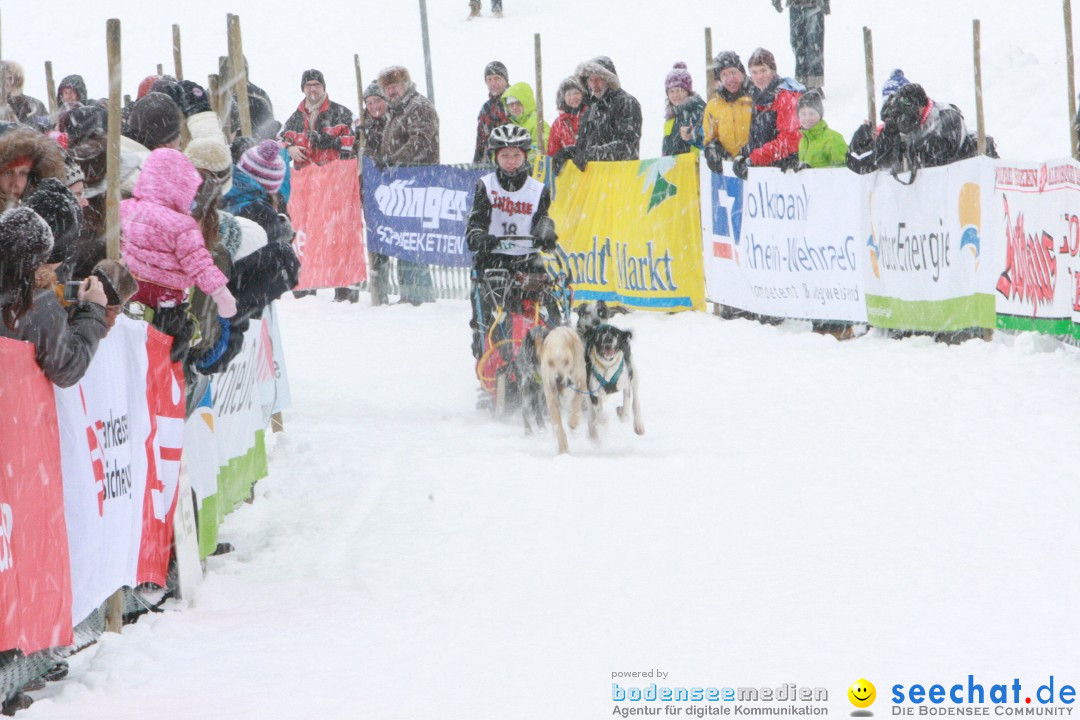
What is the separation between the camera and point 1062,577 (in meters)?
5.05

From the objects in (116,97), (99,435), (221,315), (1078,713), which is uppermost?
(116,97)

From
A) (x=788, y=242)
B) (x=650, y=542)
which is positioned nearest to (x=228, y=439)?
(x=650, y=542)

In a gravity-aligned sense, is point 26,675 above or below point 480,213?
below

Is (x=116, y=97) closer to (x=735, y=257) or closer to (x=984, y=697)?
(x=984, y=697)

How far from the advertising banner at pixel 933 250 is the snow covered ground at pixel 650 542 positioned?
0.29 m

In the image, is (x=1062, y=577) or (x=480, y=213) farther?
(x=480, y=213)

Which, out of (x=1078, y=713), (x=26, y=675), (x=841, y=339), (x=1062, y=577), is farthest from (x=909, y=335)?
(x=26, y=675)

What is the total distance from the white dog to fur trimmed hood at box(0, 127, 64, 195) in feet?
12.9

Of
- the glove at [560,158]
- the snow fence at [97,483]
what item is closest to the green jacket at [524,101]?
the glove at [560,158]

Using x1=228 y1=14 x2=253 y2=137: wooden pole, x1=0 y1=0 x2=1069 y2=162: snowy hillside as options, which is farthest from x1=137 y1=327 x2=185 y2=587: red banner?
x1=0 y1=0 x2=1069 y2=162: snowy hillside

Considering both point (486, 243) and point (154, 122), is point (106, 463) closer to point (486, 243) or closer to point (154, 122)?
point (154, 122)

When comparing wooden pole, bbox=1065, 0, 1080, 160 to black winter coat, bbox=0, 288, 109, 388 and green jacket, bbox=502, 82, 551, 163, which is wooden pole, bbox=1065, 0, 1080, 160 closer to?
green jacket, bbox=502, 82, 551, 163

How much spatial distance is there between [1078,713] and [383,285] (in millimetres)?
12629

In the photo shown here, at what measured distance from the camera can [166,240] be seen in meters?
5.30
